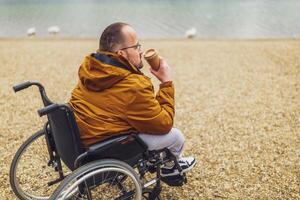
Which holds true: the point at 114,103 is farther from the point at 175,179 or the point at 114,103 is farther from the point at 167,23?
the point at 167,23

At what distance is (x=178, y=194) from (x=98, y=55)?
5.80 feet

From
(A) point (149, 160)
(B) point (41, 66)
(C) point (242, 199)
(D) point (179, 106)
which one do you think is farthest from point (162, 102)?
(B) point (41, 66)

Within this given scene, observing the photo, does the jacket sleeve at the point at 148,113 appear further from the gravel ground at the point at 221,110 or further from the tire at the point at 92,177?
the gravel ground at the point at 221,110

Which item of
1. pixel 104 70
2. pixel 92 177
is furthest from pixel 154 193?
pixel 104 70

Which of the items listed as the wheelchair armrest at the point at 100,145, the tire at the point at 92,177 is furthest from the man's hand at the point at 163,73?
the tire at the point at 92,177

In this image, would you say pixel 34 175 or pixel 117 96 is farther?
pixel 34 175

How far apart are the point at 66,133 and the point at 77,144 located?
4.5 inches

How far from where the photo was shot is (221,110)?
237 inches

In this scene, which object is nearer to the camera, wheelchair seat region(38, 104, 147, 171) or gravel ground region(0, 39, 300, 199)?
wheelchair seat region(38, 104, 147, 171)

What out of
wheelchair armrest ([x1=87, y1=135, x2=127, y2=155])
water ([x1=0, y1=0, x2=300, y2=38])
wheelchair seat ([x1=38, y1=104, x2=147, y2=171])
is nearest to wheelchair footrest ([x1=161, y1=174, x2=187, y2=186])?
wheelchair seat ([x1=38, y1=104, x2=147, y2=171])

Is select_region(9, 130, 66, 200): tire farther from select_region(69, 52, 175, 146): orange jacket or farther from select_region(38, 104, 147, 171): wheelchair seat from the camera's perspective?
select_region(69, 52, 175, 146): orange jacket

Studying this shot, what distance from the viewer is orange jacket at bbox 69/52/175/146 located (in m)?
2.64

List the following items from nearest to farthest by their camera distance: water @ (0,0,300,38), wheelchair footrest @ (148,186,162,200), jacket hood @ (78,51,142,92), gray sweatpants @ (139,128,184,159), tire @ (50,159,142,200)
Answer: tire @ (50,159,142,200) < jacket hood @ (78,51,142,92) < gray sweatpants @ (139,128,184,159) < wheelchair footrest @ (148,186,162,200) < water @ (0,0,300,38)

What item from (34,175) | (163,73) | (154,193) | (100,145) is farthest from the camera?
(34,175)
